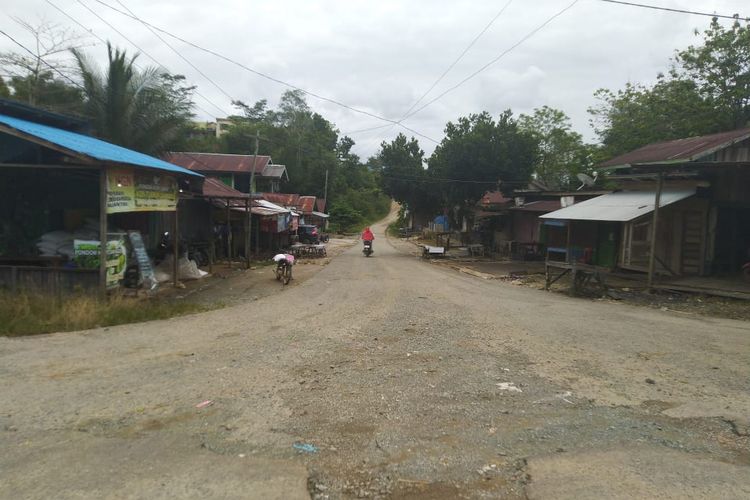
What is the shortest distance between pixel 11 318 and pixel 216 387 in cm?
519

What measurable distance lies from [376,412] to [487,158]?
26.6 m

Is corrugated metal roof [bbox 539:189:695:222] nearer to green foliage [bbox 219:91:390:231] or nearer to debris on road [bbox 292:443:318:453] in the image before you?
debris on road [bbox 292:443:318:453]

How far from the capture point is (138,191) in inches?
429

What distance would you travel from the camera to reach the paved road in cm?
332

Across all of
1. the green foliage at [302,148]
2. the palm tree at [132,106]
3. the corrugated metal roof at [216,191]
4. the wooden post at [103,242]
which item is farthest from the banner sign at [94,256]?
the green foliage at [302,148]

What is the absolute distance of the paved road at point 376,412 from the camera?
3316 millimetres

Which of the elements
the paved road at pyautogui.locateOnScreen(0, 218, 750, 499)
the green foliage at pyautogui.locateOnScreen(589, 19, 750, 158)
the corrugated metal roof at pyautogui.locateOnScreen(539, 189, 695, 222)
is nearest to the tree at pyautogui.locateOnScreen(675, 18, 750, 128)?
the green foliage at pyautogui.locateOnScreen(589, 19, 750, 158)

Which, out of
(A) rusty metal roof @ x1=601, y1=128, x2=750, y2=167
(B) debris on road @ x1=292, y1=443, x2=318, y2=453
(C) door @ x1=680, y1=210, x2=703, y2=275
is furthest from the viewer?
(C) door @ x1=680, y1=210, x2=703, y2=275

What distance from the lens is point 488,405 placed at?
4.68 metres

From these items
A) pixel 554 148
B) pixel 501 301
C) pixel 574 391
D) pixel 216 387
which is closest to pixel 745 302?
pixel 501 301

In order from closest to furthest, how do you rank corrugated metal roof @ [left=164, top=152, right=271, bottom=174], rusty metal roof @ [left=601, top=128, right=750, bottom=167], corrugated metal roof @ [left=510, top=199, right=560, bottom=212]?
1. rusty metal roof @ [left=601, top=128, right=750, bottom=167]
2. corrugated metal roof @ [left=510, top=199, right=560, bottom=212]
3. corrugated metal roof @ [left=164, top=152, right=271, bottom=174]

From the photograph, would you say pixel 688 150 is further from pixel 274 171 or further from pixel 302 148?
pixel 302 148

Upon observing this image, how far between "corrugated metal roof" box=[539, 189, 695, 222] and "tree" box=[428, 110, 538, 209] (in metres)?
11.9

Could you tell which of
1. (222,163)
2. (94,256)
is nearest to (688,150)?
(94,256)
